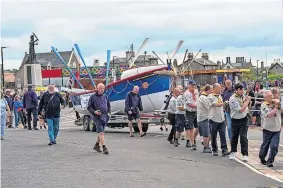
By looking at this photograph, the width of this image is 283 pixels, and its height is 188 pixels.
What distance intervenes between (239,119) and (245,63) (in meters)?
149

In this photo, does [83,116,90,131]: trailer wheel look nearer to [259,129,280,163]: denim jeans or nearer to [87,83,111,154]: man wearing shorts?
[87,83,111,154]: man wearing shorts

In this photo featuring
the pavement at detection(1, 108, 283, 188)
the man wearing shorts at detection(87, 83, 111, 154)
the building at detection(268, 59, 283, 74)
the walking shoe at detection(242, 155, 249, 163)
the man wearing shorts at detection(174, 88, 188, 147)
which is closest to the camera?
the pavement at detection(1, 108, 283, 188)

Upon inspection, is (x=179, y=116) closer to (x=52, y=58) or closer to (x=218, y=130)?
(x=218, y=130)

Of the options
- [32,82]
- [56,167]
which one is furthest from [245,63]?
[56,167]

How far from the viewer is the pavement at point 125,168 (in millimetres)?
8891

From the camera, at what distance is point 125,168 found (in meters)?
10.4

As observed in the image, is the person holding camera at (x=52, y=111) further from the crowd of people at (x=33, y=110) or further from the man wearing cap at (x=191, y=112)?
the man wearing cap at (x=191, y=112)

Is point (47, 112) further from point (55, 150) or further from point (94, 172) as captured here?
point (94, 172)

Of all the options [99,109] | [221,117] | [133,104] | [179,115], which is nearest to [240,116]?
[221,117]

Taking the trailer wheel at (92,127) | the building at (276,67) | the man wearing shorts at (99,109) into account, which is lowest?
the trailer wheel at (92,127)

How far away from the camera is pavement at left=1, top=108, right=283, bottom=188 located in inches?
350

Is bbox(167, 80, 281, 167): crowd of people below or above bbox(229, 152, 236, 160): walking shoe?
above

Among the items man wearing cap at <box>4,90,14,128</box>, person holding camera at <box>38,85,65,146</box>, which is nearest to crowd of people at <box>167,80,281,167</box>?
person holding camera at <box>38,85,65,146</box>

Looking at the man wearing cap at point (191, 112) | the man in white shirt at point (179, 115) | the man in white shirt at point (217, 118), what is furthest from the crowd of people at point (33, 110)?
the man in white shirt at point (217, 118)
